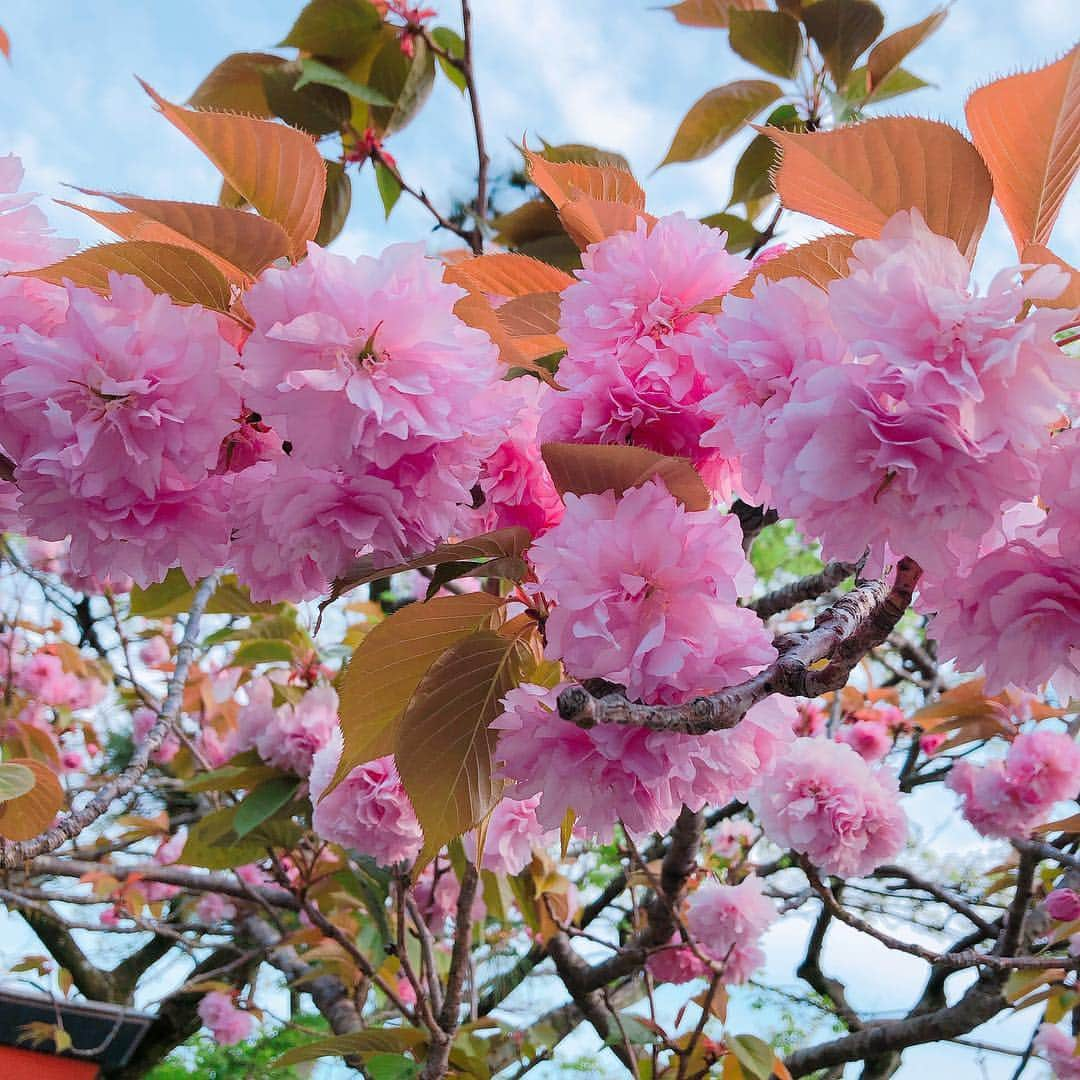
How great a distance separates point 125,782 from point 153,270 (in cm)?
117

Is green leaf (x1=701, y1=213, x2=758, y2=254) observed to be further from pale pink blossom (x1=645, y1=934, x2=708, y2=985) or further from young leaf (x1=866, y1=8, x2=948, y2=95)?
pale pink blossom (x1=645, y1=934, x2=708, y2=985)

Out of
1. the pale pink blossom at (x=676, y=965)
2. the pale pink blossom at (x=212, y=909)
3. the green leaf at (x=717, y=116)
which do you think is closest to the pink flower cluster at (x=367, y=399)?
the green leaf at (x=717, y=116)

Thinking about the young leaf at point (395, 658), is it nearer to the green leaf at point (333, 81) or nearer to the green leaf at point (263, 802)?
the green leaf at point (263, 802)

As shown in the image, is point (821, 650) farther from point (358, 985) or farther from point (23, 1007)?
point (23, 1007)

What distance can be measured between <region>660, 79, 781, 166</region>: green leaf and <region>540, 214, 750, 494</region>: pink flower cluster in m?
0.96

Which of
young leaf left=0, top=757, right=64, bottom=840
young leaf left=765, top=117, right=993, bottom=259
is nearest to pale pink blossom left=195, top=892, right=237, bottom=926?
young leaf left=0, top=757, right=64, bottom=840

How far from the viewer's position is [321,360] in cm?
51

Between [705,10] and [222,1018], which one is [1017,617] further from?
[222,1018]

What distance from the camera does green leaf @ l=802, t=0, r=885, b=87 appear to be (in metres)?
1.45

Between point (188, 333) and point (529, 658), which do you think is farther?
point (529, 658)

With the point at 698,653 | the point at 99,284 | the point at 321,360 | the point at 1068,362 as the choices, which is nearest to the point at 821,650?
the point at 698,653

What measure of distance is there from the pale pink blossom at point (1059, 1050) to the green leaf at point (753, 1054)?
1019 mm

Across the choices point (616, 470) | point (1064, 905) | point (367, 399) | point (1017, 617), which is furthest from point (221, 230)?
point (1064, 905)

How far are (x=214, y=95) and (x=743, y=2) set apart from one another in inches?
37.0
